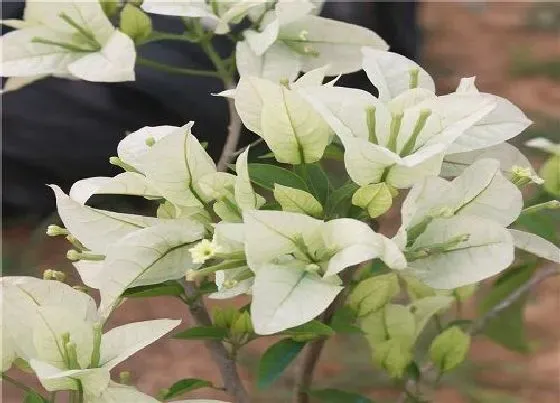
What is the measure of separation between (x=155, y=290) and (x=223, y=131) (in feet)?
3.82

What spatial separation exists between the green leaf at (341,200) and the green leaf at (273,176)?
0.01m

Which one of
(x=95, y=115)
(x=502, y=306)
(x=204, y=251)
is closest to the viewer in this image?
(x=204, y=251)

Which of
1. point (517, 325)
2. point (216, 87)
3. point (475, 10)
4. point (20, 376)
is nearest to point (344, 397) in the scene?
point (517, 325)

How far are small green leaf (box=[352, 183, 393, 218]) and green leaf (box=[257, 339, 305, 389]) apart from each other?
145 mm

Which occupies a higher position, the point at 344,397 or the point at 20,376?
the point at 344,397

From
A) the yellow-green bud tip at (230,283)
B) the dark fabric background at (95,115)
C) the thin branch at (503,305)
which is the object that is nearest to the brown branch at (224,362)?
the yellow-green bud tip at (230,283)

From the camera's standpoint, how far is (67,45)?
562mm

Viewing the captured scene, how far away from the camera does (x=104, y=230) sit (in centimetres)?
41

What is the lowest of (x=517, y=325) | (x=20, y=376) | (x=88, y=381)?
(x=20, y=376)

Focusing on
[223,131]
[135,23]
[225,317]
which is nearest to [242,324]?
[225,317]

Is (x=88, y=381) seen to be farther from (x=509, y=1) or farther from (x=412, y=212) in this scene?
(x=509, y=1)

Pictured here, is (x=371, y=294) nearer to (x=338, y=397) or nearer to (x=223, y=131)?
(x=338, y=397)

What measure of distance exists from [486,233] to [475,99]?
61mm

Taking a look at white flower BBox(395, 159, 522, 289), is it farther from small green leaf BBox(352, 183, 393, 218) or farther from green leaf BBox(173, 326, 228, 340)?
green leaf BBox(173, 326, 228, 340)
